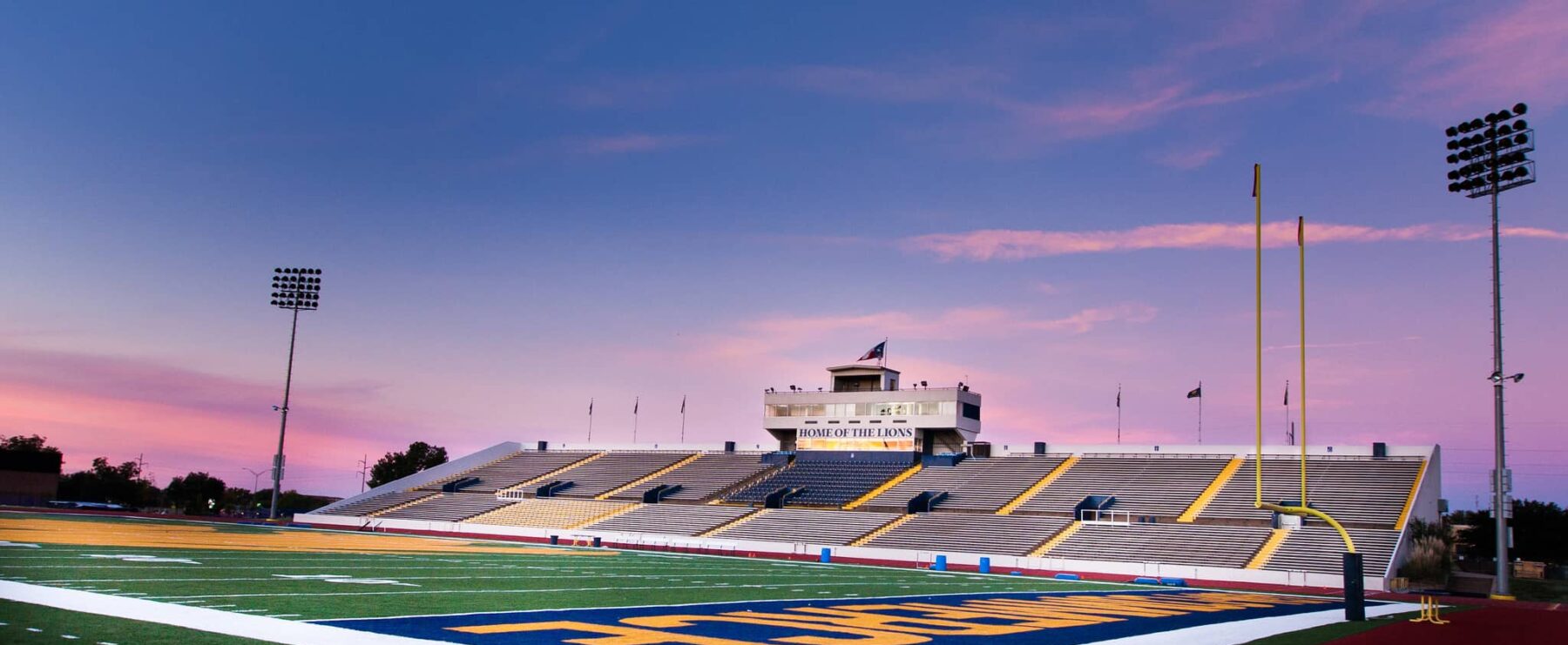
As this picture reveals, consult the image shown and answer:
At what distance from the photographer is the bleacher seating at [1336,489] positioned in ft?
143

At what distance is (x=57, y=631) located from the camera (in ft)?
38.0

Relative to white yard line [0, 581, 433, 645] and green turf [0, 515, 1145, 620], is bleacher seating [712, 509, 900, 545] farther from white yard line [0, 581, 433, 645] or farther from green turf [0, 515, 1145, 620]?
white yard line [0, 581, 433, 645]

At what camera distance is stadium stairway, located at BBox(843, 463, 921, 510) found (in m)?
56.1

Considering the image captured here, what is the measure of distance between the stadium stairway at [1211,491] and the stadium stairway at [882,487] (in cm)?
1539

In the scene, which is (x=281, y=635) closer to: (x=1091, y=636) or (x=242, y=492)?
(x=1091, y=636)

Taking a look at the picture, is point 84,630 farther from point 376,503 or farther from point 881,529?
point 376,503

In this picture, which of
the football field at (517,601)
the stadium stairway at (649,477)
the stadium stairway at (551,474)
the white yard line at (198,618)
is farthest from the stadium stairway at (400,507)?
the white yard line at (198,618)

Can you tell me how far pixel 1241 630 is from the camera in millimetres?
18359

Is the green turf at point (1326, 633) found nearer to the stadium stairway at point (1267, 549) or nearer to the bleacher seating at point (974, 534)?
the stadium stairway at point (1267, 549)

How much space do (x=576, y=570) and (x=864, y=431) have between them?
1355 inches

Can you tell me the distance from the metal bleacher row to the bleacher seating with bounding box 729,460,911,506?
11 cm

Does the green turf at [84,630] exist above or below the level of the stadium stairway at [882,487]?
below

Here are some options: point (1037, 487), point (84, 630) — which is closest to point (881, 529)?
point (1037, 487)

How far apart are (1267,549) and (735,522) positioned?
24004mm
